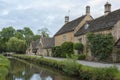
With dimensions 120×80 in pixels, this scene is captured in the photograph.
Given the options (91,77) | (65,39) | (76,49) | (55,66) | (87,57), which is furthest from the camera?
(65,39)

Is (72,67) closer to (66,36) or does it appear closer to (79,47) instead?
(79,47)

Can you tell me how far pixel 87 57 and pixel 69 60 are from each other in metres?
20.5

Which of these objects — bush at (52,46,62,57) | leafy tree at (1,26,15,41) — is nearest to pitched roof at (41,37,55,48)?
bush at (52,46,62,57)

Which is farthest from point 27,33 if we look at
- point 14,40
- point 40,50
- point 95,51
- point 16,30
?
point 95,51

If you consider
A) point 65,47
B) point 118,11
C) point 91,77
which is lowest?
point 91,77

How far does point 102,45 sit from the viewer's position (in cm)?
3972

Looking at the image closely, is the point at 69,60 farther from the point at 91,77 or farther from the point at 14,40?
the point at 14,40

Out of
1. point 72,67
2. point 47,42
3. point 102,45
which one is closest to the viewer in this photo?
point 72,67

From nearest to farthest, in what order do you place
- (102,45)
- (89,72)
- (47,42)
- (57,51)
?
(89,72) < (102,45) < (57,51) < (47,42)

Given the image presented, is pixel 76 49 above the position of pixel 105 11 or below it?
below

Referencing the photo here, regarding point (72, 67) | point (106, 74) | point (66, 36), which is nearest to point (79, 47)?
point (66, 36)

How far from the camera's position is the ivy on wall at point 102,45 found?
38938mm

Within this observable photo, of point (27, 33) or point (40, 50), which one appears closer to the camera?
point (40, 50)

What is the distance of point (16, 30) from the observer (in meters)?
152
